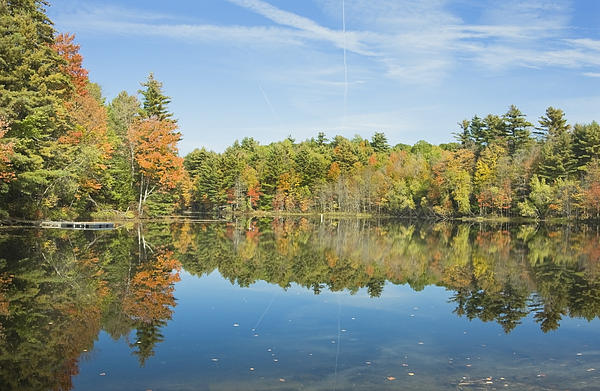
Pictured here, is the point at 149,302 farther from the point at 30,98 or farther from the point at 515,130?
the point at 515,130

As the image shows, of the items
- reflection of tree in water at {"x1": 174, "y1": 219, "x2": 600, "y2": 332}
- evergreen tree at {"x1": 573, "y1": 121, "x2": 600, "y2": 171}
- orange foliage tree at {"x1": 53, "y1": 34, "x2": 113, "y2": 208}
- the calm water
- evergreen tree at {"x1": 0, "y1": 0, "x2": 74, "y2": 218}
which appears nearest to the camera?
the calm water

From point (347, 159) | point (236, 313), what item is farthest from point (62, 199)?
point (347, 159)

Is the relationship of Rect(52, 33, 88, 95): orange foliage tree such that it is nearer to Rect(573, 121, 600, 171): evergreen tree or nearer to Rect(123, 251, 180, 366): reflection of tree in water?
Rect(123, 251, 180, 366): reflection of tree in water

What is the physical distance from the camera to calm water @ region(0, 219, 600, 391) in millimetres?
7617

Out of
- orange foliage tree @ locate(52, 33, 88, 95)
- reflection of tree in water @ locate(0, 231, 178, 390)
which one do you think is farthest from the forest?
reflection of tree in water @ locate(0, 231, 178, 390)

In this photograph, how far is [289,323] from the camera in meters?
11.2

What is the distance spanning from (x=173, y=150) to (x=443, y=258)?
3446 cm

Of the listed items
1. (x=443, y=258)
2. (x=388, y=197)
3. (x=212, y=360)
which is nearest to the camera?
(x=212, y=360)

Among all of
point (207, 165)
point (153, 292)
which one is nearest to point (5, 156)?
point (153, 292)

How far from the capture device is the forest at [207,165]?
97.7 feet

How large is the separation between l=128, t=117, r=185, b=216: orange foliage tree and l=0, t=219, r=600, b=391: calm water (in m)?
28.2

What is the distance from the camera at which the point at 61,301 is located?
1222cm

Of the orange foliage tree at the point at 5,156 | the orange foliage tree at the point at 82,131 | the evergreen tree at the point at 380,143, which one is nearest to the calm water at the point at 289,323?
the orange foliage tree at the point at 5,156

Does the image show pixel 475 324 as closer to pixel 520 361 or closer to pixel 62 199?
pixel 520 361
